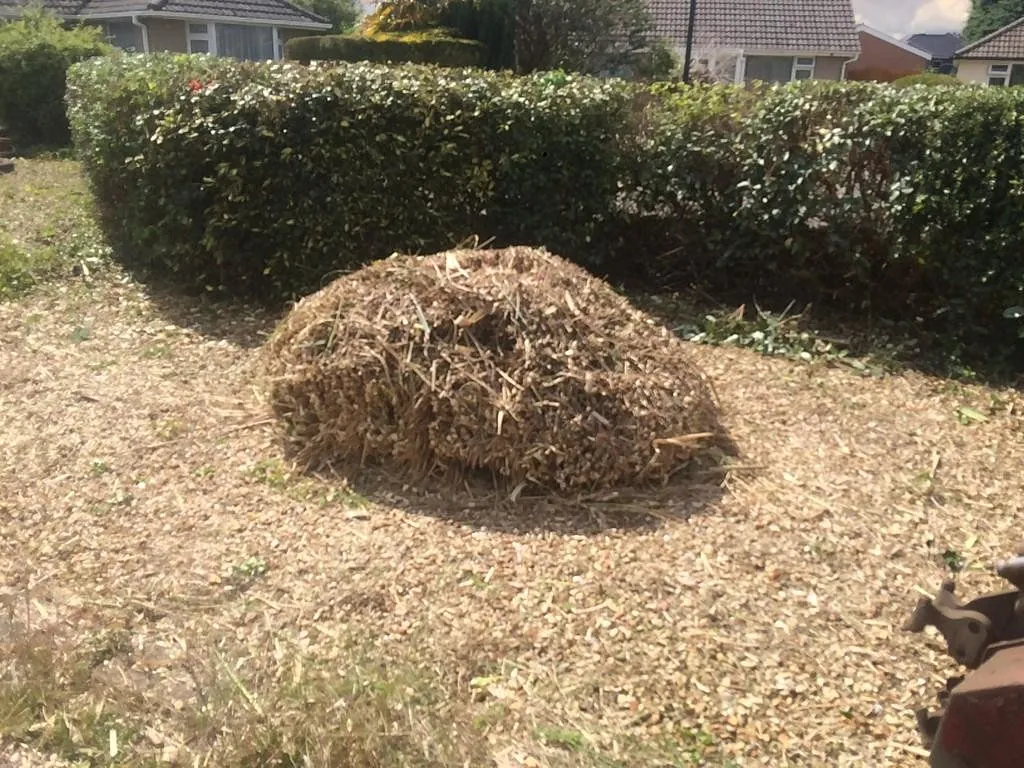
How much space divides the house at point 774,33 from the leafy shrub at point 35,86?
2236 centimetres

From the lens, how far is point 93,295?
23.3ft

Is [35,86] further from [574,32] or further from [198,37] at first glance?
[198,37]

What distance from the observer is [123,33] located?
96.0ft

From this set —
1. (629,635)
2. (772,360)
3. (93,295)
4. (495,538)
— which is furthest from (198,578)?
(93,295)

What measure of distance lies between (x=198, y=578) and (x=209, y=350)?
2.72m

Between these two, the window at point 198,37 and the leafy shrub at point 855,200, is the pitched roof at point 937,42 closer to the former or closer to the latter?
the window at point 198,37

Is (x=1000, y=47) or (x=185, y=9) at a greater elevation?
(x=185, y=9)

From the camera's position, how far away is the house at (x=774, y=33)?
3344 cm

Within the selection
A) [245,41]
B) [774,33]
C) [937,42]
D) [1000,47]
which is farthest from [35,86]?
[937,42]

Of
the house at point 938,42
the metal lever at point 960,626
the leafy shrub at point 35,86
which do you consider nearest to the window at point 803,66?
the leafy shrub at point 35,86

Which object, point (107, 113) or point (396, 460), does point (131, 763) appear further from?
point (107, 113)

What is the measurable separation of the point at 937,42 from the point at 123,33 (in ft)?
256

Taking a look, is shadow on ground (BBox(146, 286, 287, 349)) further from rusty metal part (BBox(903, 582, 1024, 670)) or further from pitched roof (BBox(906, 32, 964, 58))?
pitched roof (BBox(906, 32, 964, 58))

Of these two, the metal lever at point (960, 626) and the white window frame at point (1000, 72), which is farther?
the white window frame at point (1000, 72)
